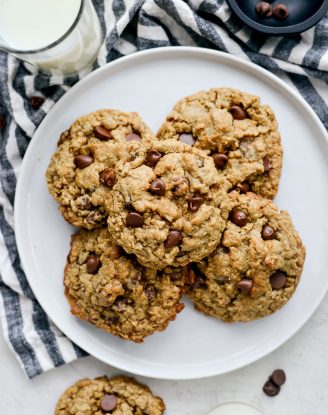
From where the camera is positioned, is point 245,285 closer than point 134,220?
No

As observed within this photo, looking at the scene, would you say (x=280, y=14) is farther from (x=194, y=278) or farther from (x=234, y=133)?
(x=194, y=278)

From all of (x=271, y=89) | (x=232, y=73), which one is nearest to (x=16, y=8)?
(x=232, y=73)

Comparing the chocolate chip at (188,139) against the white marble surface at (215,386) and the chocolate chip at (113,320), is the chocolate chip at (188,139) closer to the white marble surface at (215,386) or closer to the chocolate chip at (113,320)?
the chocolate chip at (113,320)

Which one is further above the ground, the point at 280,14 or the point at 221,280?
the point at 280,14

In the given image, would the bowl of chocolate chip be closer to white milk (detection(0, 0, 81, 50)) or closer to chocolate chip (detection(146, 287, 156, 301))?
white milk (detection(0, 0, 81, 50))

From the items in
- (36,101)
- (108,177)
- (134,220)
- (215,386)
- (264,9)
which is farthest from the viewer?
(215,386)

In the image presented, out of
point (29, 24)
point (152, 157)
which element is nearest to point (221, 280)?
point (152, 157)

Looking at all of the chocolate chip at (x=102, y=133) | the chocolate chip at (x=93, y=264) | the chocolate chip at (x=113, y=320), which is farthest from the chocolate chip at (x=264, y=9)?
the chocolate chip at (x=113, y=320)
